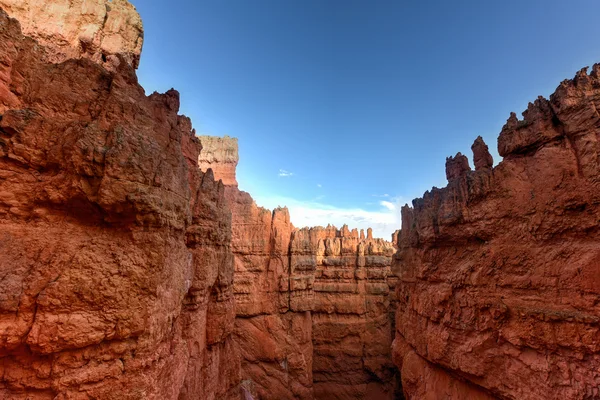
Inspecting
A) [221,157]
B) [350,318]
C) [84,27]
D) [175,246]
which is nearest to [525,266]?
[175,246]

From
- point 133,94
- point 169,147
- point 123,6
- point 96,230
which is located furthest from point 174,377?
point 123,6

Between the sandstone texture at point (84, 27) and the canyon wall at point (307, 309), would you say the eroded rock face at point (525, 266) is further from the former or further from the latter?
the sandstone texture at point (84, 27)

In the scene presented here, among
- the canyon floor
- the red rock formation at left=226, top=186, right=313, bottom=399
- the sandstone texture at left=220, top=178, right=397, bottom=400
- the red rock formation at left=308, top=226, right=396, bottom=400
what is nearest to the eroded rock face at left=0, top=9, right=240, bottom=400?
the canyon floor

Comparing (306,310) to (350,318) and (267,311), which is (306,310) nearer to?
(267,311)

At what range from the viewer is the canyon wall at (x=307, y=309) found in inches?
639

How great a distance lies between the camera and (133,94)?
16.4 feet

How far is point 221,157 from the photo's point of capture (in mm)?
28078

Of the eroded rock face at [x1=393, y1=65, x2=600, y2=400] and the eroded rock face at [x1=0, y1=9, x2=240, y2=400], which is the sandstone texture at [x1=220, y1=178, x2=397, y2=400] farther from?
the eroded rock face at [x1=0, y1=9, x2=240, y2=400]

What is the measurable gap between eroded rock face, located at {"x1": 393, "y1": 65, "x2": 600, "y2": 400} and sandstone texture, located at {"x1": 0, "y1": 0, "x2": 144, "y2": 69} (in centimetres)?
1110

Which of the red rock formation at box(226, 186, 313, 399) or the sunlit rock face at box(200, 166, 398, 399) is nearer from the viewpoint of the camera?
the red rock formation at box(226, 186, 313, 399)

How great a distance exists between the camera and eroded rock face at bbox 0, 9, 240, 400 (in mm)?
3375

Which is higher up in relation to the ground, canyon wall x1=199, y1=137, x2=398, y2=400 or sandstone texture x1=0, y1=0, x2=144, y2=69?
sandstone texture x1=0, y1=0, x2=144, y2=69

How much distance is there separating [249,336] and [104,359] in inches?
538

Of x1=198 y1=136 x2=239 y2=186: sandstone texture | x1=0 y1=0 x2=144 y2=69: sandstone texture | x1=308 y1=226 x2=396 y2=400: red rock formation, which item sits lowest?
x1=308 y1=226 x2=396 y2=400: red rock formation
